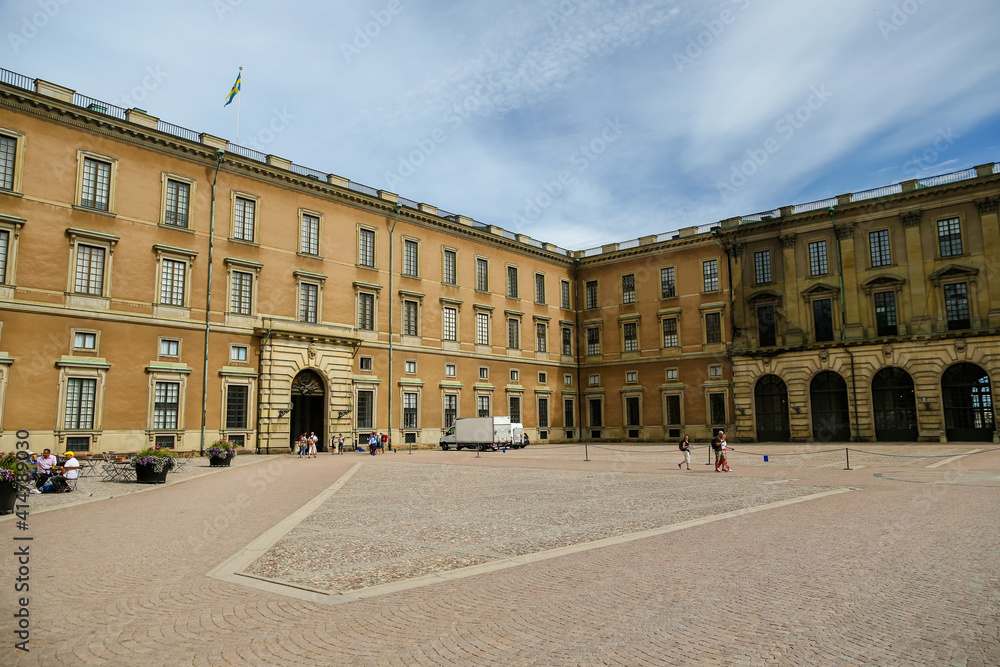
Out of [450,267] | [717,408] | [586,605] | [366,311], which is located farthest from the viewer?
[717,408]

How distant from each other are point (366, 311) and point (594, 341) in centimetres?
2226

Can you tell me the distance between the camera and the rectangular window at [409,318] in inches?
1820

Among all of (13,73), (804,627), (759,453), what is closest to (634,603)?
(804,627)

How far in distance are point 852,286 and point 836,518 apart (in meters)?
39.1

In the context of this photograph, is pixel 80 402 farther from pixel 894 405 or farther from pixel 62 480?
pixel 894 405

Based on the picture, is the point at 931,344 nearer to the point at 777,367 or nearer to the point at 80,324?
the point at 777,367

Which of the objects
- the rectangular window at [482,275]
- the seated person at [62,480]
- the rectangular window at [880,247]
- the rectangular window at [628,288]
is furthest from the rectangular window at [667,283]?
the seated person at [62,480]

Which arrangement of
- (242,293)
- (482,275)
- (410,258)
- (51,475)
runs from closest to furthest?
(51,475)
(242,293)
(410,258)
(482,275)

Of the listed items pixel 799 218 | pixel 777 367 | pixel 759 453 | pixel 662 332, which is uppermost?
pixel 799 218

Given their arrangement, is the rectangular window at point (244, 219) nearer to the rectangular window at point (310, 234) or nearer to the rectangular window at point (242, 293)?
the rectangular window at point (242, 293)

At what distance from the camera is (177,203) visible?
3638cm

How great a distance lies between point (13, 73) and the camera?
31.2m

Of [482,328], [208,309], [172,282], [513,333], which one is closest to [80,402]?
[172,282]

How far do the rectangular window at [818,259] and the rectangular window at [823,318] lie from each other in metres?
2.09
